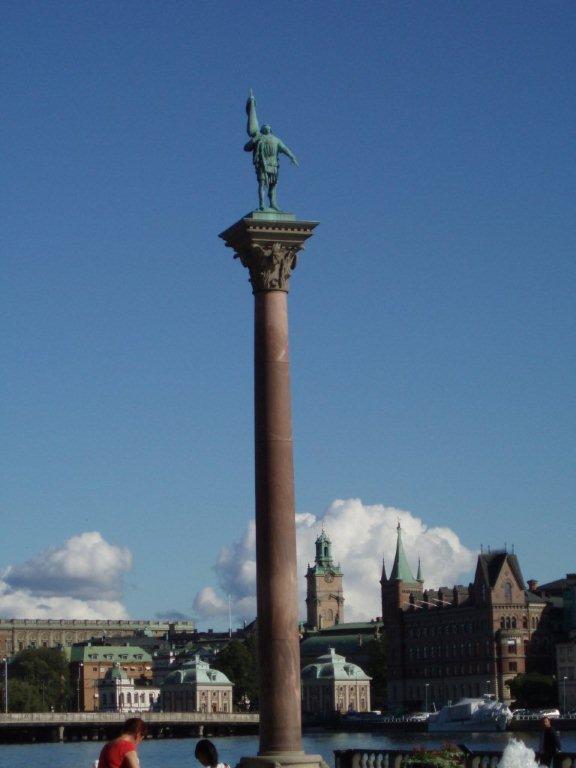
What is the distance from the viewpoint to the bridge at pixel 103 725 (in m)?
184

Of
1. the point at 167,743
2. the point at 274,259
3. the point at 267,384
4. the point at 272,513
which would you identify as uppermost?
the point at 274,259

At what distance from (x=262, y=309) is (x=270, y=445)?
332cm

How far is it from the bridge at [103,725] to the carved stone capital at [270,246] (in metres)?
147

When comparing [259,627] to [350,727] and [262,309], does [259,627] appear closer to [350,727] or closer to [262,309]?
[262,309]

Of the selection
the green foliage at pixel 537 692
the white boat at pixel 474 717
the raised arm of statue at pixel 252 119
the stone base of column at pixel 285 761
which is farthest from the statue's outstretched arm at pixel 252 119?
the green foliage at pixel 537 692

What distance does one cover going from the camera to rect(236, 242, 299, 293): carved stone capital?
3750 centimetres

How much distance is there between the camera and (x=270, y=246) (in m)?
37.7

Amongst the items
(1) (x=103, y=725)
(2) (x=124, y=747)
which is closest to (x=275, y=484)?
(2) (x=124, y=747)

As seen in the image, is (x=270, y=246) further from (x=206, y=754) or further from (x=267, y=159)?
(x=206, y=754)

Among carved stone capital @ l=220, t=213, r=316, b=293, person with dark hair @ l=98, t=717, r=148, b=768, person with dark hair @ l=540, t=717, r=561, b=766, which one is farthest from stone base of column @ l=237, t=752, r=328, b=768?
person with dark hair @ l=98, t=717, r=148, b=768

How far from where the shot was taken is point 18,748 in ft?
572

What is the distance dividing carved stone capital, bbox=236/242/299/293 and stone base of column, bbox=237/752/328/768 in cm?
1067

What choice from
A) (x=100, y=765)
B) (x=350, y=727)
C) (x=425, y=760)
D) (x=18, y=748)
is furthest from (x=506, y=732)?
(x=100, y=765)

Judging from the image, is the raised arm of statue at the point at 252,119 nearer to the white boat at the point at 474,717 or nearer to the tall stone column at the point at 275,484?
the tall stone column at the point at 275,484
